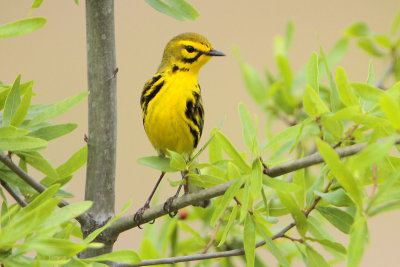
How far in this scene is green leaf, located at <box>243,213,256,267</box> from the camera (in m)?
1.04

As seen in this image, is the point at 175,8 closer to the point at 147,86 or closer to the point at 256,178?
the point at 256,178

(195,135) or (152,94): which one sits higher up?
(152,94)

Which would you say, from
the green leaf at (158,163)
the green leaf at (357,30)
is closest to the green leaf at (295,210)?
the green leaf at (158,163)

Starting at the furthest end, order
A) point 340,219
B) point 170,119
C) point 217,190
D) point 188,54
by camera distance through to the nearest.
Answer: point 188,54 → point 170,119 → point 340,219 → point 217,190

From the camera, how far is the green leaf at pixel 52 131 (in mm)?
1175

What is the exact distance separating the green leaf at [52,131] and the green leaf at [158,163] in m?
0.17

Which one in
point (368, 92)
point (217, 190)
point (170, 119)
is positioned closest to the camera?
point (368, 92)

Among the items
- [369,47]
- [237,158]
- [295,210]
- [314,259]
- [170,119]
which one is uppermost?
[369,47]

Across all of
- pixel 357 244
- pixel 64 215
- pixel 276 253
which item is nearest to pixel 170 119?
pixel 276 253

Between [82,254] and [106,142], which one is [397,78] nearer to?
[106,142]

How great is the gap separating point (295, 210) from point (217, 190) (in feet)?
0.63

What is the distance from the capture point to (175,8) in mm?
1228

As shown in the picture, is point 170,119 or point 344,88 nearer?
point 344,88

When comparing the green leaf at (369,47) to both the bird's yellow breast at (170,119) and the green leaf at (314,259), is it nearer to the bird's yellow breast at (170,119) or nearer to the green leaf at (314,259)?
the bird's yellow breast at (170,119)
